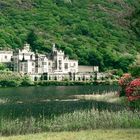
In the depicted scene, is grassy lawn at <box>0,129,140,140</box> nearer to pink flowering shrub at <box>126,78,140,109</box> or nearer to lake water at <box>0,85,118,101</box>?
pink flowering shrub at <box>126,78,140,109</box>

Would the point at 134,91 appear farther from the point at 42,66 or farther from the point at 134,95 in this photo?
the point at 42,66

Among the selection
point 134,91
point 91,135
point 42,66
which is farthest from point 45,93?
point 42,66

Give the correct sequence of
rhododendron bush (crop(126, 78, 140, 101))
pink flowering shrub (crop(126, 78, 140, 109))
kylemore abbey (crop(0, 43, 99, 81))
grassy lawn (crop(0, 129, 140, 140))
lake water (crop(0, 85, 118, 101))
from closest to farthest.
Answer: grassy lawn (crop(0, 129, 140, 140)) < pink flowering shrub (crop(126, 78, 140, 109)) < rhododendron bush (crop(126, 78, 140, 101)) < lake water (crop(0, 85, 118, 101)) < kylemore abbey (crop(0, 43, 99, 81))

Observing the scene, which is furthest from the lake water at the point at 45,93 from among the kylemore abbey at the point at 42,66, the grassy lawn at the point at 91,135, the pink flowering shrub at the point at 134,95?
the kylemore abbey at the point at 42,66

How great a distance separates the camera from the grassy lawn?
27.5m

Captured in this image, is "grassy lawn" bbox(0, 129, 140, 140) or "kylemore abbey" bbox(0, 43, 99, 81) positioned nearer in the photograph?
"grassy lawn" bbox(0, 129, 140, 140)

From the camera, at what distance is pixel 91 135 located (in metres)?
28.7

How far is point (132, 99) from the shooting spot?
4016 cm

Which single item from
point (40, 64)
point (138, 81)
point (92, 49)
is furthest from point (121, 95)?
point (92, 49)

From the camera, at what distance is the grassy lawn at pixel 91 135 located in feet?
90.2

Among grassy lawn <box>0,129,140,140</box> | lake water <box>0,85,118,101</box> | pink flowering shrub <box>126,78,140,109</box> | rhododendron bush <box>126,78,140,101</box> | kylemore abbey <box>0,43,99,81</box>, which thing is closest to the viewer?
grassy lawn <box>0,129,140,140</box>

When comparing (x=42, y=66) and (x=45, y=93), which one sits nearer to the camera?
(x=45, y=93)

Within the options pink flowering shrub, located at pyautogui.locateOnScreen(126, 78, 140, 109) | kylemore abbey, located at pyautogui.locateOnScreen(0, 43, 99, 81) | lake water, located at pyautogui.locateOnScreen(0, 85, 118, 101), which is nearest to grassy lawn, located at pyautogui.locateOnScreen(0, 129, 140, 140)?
pink flowering shrub, located at pyautogui.locateOnScreen(126, 78, 140, 109)

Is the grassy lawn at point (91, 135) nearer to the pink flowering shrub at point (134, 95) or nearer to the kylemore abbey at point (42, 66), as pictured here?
the pink flowering shrub at point (134, 95)
